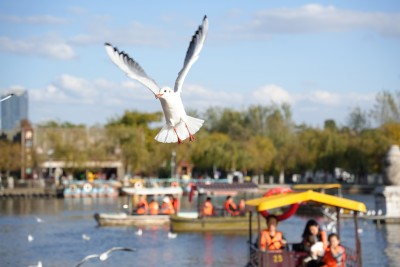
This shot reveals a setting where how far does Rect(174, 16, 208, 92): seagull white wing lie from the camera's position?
42.5 feet

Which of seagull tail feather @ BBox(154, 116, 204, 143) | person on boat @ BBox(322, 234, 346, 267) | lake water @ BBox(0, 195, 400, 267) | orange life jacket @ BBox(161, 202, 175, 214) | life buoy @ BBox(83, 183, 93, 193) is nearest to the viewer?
seagull tail feather @ BBox(154, 116, 204, 143)

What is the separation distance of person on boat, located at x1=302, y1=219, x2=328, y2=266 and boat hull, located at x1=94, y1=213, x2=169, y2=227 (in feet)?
78.1

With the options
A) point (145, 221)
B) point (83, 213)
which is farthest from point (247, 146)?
point (145, 221)

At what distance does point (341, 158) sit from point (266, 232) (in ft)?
218

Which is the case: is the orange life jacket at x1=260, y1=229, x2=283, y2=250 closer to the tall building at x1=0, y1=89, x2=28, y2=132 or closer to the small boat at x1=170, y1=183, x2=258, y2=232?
the tall building at x1=0, y1=89, x2=28, y2=132

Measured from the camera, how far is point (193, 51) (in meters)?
13.0

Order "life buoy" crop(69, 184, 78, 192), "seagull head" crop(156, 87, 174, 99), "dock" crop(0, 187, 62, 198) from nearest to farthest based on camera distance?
"seagull head" crop(156, 87, 174, 99) < "dock" crop(0, 187, 62, 198) < "life buoy" crop(69, 184, 78, 192)

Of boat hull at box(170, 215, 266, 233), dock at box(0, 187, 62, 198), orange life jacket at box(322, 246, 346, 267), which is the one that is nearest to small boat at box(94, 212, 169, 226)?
boat hull at box(170, 215, 266, 233)

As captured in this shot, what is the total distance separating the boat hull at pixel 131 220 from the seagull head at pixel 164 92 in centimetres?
3086

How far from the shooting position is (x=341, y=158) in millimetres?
85875

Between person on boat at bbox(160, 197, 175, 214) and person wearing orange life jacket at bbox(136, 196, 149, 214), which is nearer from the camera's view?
person wearing orange life jacket at bbox(136, 196, 149, 214)

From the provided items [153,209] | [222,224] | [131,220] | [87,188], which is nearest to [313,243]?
[222,224]

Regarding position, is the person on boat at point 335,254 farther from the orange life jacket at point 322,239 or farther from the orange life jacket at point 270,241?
the orange life jacket at point 270,241

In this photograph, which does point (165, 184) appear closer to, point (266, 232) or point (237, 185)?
point (237, 185)
